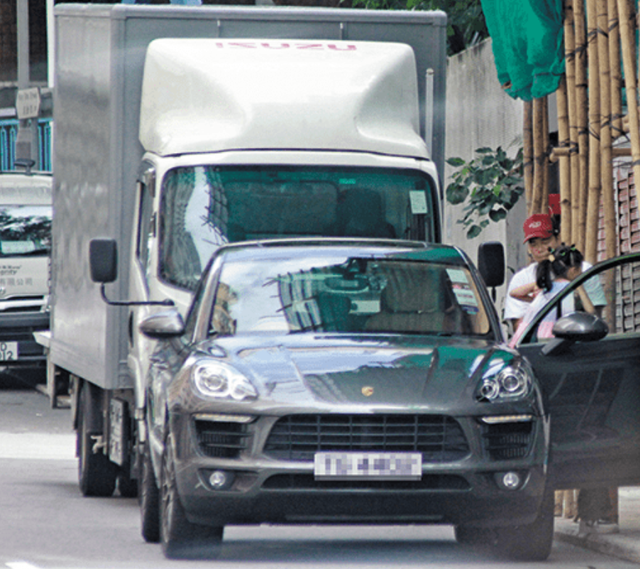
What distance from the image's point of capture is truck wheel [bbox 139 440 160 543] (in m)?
8.88

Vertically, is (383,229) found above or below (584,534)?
above

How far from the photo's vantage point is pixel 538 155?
38.2 feet

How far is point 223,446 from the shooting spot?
7.62 m

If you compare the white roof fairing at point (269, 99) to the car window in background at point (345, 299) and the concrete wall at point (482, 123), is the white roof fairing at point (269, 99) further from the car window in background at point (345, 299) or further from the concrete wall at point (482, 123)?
the concrete wall at point (482, 123)

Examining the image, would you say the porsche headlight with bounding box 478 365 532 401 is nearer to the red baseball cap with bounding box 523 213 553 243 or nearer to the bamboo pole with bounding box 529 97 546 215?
the red baseball cap with bounding box 523 213 553 243

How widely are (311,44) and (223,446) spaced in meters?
4.36

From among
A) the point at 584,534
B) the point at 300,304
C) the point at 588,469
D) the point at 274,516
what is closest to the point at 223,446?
the point at 274,516

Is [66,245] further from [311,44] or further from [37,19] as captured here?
[37,19]

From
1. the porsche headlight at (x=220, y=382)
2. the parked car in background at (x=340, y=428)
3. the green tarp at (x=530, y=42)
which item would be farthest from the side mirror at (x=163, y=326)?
the green tarp at (x=530, y=42)

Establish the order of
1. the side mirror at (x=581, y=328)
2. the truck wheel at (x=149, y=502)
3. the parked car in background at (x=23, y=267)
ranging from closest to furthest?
1. the side mirror at (x=581, y=328)
2. the truck wheel at (x=149, y=502)
3. the parked car in background at (x=23, y=267)

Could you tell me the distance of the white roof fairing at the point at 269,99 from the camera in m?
10.5

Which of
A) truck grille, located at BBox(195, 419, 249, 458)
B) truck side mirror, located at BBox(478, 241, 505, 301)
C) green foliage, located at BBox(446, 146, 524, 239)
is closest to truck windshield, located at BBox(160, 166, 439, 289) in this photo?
truck side mirror, located at BBox(478, 241, 505, 301)

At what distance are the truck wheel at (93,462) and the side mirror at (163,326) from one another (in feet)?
11.6

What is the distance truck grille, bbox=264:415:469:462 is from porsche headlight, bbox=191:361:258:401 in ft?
0.76
